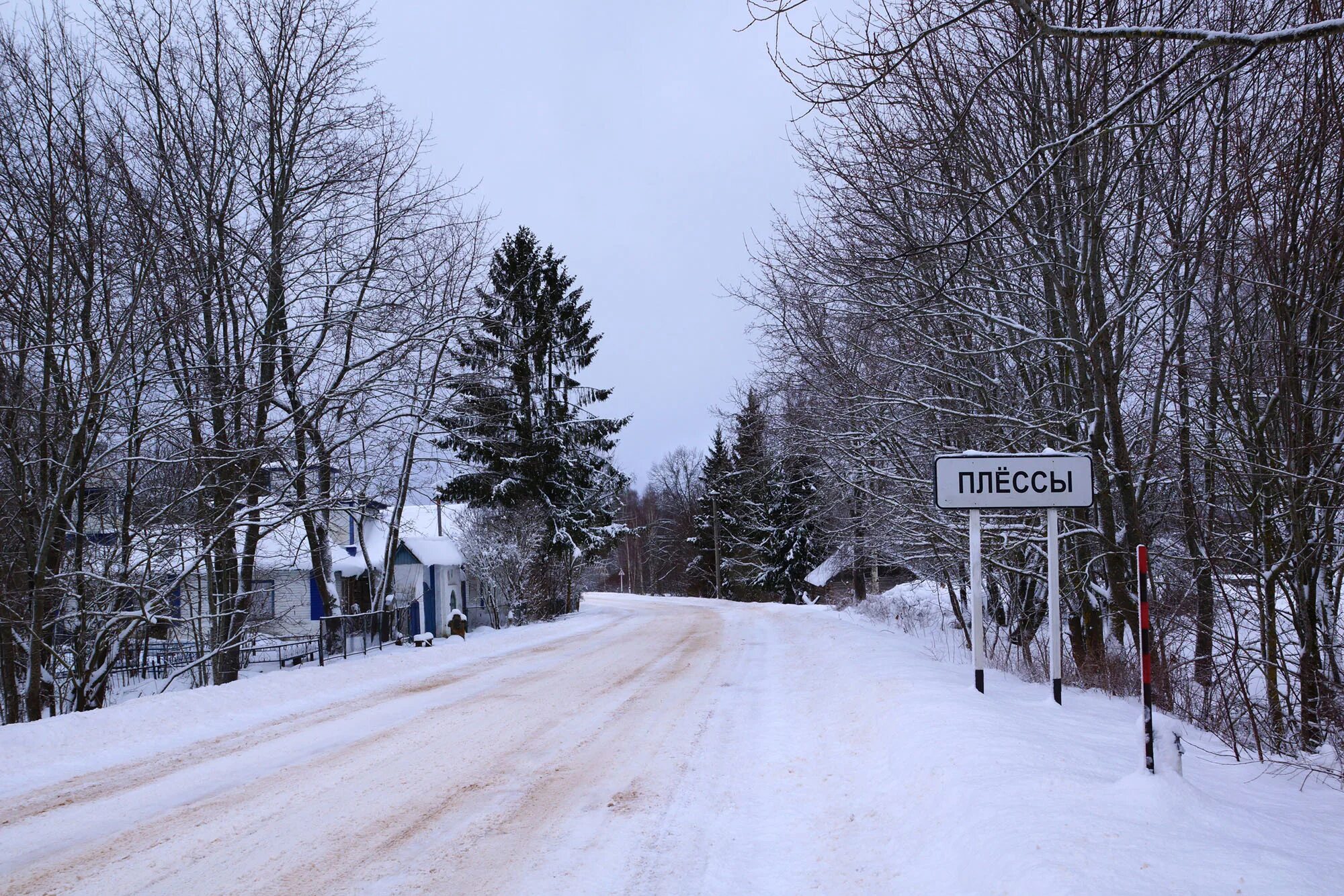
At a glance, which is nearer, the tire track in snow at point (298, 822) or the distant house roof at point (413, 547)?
the tire track in snow at point (298, 822)

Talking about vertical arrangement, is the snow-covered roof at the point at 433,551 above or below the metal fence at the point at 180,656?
above

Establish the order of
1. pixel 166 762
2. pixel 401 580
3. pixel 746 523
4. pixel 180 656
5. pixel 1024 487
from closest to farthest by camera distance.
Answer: pixel 166 762 → pixel 1024 487 → pixel 180 656 → pixel 401 580 → pixel 746 523

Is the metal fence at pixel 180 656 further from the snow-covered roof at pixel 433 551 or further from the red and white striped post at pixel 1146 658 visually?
the red and white striped post at pixel 1146 658

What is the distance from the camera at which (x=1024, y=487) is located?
7734mm

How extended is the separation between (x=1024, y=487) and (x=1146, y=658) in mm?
2693

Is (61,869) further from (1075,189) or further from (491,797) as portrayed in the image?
(1075,189)

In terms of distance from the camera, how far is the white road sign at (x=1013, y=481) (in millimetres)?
7617

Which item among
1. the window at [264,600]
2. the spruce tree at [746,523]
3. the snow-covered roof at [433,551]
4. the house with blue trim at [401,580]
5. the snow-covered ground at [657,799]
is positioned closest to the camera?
the snow-covered ground at [657,799]

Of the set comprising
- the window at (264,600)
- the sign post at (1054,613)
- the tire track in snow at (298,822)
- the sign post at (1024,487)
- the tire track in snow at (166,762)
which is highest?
the sign post at (1024,487)

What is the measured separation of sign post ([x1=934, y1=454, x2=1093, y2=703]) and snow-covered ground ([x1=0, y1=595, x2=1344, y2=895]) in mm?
1340

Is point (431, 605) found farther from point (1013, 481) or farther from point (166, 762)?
Answer: point (1013, 481)

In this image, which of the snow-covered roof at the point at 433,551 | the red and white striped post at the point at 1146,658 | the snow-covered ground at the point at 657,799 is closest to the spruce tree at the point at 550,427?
the snow-covered roof at the point at 433,551

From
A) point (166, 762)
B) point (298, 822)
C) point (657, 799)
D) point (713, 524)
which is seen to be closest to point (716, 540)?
point (713, 524)

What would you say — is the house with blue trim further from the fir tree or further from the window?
the fir tree
